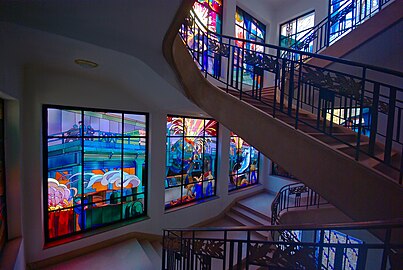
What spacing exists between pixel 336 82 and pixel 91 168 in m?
4.07

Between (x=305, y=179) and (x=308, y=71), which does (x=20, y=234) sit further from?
(x=308, y=71)

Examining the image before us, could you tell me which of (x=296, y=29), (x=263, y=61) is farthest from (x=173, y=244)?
(x=296, y=29)

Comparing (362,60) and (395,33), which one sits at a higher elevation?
(395,33)

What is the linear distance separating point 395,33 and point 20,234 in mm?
6442

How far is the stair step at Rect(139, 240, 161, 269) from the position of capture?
3730 millimetres

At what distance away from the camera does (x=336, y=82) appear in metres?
1.91

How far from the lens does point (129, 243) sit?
3996 mm

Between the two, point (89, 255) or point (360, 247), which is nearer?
point (360, 247)

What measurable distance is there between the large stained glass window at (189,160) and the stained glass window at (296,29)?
4.39m

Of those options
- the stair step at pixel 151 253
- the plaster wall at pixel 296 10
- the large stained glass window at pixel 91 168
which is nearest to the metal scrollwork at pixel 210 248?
the stair step at pixel 151 253

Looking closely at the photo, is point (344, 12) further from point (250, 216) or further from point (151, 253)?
point (151, 253)

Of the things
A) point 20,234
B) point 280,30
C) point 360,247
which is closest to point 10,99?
point 20,234

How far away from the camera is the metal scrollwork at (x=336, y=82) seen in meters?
1.85

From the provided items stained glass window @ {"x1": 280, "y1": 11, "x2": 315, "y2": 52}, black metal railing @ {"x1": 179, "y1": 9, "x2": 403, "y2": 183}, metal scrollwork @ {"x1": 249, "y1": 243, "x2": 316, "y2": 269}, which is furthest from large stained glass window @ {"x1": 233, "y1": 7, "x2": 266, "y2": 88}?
metal scrollwork @ {"x1": 249, "y1": 243, "x2": 316, "y2": 269}
